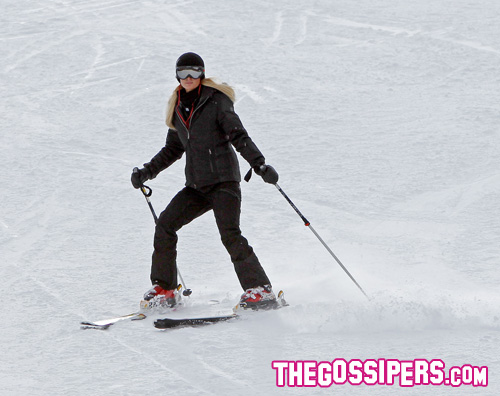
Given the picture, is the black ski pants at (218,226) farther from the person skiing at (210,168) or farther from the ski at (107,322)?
the ski at (107,322)

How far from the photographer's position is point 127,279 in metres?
6.08

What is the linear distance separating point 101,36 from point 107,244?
7782mm

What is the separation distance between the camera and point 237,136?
4.99 meters

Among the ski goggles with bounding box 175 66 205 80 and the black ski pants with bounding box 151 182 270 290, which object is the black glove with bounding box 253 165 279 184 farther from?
the ski goggles with bounding box 175 66 205 80

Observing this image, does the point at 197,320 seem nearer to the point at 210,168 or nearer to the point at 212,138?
the point at 210,168

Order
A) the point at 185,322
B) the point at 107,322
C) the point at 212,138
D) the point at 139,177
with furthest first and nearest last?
the point at 139,177
the point at 212,138
the point at 107,322
the point at 185,322

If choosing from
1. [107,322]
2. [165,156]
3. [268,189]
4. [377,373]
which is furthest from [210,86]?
[268,189]

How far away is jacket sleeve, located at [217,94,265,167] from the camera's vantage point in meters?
4.95

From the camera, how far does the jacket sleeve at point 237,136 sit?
16.2 feet

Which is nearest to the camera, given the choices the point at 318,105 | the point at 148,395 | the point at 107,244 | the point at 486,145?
the point at 148,395

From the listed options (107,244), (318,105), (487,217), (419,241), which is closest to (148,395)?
(107,244)

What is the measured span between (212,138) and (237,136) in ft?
0.59

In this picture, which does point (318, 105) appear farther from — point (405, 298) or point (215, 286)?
point (405, 298)

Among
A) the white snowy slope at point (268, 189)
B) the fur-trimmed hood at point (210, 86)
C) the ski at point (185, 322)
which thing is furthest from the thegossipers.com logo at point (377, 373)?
the fur-trimmed hood at point (210, 86)
